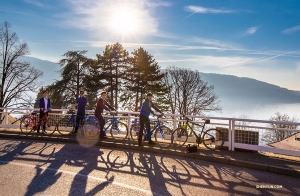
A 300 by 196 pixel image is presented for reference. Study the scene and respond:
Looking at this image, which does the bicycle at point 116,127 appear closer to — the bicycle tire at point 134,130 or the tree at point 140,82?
the bicycle tire at point 134,130

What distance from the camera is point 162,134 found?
9.85 meters

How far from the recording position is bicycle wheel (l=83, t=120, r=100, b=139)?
10625 millimetres

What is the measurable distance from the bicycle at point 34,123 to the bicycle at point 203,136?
5949 mm

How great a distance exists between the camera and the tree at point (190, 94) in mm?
39397

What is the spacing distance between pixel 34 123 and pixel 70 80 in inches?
1061

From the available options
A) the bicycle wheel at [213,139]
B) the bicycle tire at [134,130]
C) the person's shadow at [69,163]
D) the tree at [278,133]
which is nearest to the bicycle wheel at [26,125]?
the person's shadow at [69,163]


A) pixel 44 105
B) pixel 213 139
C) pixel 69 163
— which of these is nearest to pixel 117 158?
pixel 69 163

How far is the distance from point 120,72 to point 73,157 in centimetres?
2995

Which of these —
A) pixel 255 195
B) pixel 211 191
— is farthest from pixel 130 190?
pixel 255 195

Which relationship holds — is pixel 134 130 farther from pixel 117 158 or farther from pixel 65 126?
pixel 65 126

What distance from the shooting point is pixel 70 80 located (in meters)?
38.0

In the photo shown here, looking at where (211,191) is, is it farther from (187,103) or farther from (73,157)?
(187,103)

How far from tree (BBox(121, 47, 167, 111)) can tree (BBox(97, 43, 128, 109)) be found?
113 cm

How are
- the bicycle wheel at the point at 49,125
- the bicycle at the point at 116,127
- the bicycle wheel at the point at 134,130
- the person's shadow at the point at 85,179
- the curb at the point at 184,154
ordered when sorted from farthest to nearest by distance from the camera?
the bicycle wheel at the point at 49,125 → the bicycle at the point at 116,127 → the bicycle wheel at the point at 134,130 → the curb at the point at 184,154 → the person's shadow at the point at 85,179
